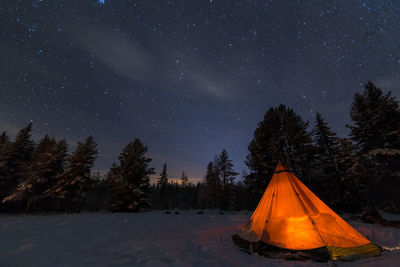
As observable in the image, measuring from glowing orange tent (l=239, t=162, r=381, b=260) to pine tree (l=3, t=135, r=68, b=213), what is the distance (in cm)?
2349

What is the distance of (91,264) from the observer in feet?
13.4

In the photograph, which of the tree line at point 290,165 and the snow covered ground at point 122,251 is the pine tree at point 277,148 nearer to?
the tree line at point 290,165

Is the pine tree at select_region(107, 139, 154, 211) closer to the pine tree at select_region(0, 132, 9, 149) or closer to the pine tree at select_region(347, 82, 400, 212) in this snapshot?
the pine tree at select_region(0, 132, 9, 149)

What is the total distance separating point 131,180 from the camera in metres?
19.0

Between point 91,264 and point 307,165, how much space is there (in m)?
19.7

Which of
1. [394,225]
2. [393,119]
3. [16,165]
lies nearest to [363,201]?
[393,119]

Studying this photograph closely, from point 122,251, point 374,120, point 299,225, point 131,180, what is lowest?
point 122,251

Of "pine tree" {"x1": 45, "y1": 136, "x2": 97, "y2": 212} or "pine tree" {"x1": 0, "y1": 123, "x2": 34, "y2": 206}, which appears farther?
"pine tree" {"x1": 0, "y1": 123, "x2": 34, "y2": 206}

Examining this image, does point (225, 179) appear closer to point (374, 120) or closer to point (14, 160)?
point (374, 120)

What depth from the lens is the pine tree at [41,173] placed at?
1823cm

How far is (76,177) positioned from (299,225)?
70.3 ft

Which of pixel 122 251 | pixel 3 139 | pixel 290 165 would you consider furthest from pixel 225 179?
pixel 3 139

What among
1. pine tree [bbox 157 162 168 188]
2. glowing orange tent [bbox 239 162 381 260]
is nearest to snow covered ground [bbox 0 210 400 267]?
glowing orange tent [bbox 239 162 381 260]

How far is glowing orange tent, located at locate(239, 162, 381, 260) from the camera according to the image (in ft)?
15.9
